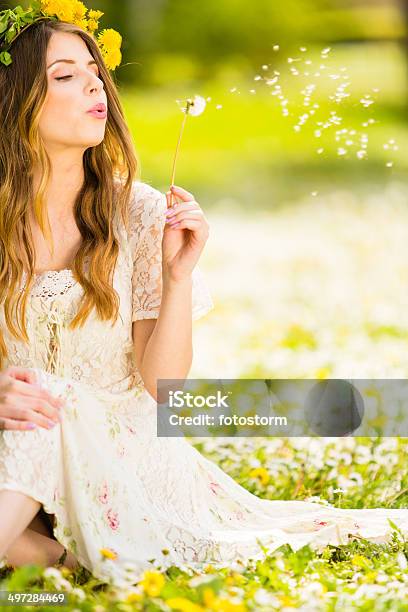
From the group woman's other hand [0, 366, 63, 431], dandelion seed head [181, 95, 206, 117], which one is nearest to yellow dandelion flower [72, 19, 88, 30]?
dandelion seed head [181, 95, 206, 117]

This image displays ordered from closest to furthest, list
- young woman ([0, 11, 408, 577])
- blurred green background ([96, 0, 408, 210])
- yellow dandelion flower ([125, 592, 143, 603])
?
yellow dandelion flower ([125, 592, 143, 603]) → young woman ([0, 11, 408, 577]) → blurred green background ([96, 0, 408, 210])

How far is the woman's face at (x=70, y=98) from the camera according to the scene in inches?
90.1

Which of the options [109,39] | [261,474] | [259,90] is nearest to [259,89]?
[259,90]

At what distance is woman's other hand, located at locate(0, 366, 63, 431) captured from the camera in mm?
→ 1987

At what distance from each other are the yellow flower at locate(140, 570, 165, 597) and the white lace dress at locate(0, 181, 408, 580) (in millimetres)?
194

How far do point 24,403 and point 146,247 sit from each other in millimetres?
565

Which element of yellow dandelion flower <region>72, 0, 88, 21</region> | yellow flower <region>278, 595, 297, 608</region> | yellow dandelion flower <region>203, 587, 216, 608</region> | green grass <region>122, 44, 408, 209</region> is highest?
yellow dandelion flower <region>72, 0, 88, 21</region>

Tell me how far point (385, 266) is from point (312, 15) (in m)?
7.64

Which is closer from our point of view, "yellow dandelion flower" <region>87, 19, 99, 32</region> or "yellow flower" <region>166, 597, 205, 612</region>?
"yellow flower" <region>166, 597, 205, 612</region>

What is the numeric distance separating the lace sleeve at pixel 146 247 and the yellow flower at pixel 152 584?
2.24ft

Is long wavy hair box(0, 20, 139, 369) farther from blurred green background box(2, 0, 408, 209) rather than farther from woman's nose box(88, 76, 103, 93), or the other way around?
blurred green background box(2, 0, 408, 209)

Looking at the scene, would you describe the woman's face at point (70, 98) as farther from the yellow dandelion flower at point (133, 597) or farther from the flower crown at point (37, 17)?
the yellow dandelion flower at point (133, 597)

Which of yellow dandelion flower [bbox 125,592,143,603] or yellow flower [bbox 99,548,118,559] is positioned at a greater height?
yellow dandelion flower [bbox 125,592,143,603]

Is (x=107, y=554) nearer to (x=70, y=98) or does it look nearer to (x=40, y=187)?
(x=40, y=187)
